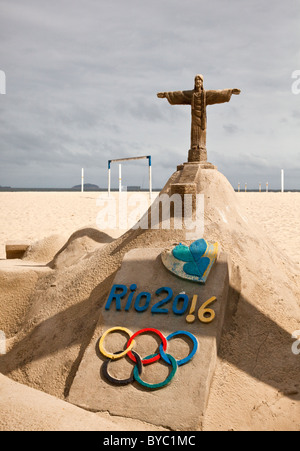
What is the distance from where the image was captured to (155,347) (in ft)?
11.2

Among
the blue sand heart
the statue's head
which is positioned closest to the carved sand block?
the blue sand heart

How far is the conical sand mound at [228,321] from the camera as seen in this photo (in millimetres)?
3158

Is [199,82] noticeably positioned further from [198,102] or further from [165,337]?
[165,337]

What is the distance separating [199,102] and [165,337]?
305cm

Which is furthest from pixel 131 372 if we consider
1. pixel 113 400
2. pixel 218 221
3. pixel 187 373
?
pixel 218 221

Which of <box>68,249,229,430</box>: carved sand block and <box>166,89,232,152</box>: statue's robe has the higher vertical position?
<box>166,89,232,152</box>: statue's robe

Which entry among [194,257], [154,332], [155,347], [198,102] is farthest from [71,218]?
[155,347]

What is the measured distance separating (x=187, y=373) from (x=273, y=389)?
72cm

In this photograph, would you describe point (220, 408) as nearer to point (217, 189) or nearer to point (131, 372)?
point (131, 372)

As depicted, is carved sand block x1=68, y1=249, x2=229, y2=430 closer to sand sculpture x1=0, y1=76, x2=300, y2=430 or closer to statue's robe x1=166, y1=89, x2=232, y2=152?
sand sculpture x1=0, y1=76, x2=300, y2=430

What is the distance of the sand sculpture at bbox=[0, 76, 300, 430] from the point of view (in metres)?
3.01

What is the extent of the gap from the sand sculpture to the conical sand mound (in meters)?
0.01

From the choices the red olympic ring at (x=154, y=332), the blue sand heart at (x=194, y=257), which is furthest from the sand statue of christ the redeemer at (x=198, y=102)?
the red olympic ring at (x=154, y=332)

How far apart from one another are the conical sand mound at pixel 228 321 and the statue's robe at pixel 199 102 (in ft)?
1.57
